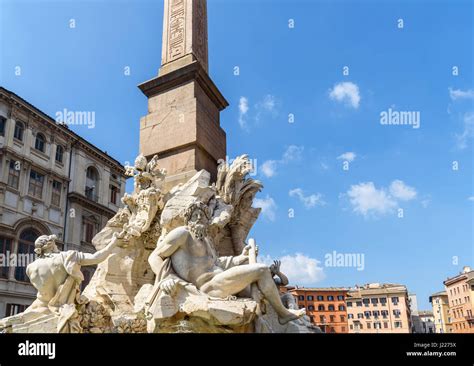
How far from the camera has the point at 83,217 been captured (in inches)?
1061

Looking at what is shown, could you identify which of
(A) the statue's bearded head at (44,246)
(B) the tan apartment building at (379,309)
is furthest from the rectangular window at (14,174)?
(B) the tan apartment building at (379,309)

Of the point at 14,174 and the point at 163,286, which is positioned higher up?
the point at 14,174

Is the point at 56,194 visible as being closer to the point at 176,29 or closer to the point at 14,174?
the point at 14,174

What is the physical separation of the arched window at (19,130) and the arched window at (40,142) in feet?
3.75

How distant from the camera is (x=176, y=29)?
10.4 meters

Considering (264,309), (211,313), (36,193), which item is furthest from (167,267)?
(36,193)

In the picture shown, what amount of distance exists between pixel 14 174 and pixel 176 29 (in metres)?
16.6

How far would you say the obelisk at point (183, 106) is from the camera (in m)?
8.56

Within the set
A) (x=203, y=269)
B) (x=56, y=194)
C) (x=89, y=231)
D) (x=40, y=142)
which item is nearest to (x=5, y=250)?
(x=56, y=194)

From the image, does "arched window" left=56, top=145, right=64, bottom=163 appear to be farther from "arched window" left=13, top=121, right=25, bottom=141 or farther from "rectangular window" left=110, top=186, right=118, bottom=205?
"rectangular window" left=110, top=186, right=118, bottom=205

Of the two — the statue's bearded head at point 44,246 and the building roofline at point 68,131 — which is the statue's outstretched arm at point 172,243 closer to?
the statue's bearded head at point 44,246

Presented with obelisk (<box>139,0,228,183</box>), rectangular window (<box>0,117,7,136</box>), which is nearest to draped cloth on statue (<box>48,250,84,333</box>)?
obelisk (<box>139,0,228,183</box>)

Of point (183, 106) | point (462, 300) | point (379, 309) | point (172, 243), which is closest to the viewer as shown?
point (172, 243)
